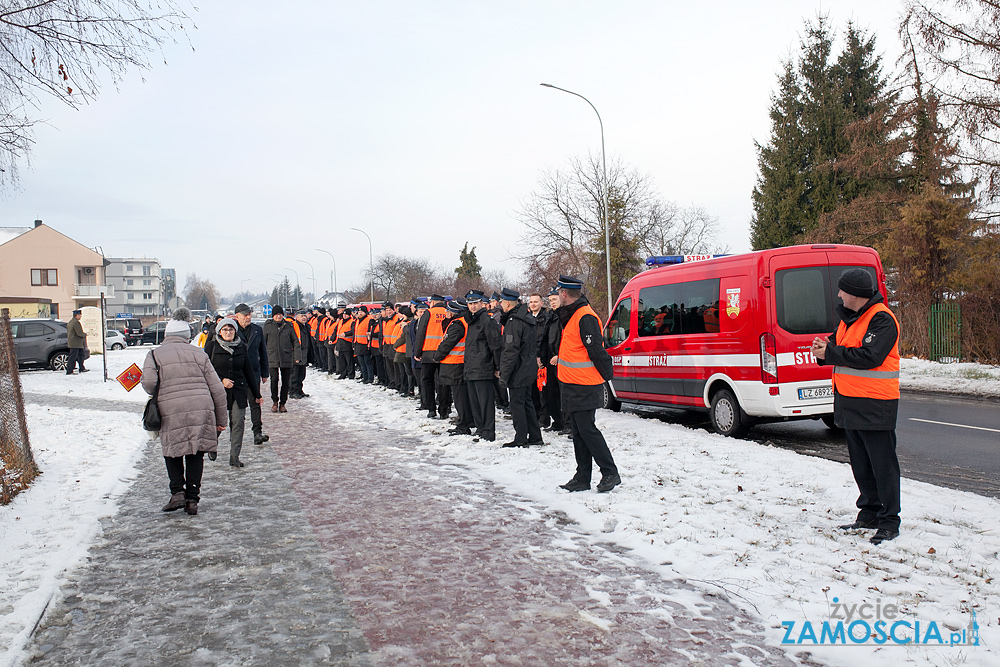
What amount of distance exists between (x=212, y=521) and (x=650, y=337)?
7130 mm

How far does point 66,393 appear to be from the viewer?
18.8 m

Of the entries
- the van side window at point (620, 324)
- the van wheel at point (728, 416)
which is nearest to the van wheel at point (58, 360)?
the van side window at point (620, 324)

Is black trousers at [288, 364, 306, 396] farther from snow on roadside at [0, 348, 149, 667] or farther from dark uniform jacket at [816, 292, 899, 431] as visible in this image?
dark uniform jacket at [816, 292, 899, 431]

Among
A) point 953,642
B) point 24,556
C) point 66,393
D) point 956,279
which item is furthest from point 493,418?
point 956,279

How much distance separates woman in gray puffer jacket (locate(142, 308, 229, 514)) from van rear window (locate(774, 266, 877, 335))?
656cm

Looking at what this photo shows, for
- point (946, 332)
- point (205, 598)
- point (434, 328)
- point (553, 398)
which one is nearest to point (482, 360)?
point (553, 398)

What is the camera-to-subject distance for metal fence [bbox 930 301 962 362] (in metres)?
20.6

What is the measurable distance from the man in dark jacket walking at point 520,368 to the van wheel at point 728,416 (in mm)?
2457

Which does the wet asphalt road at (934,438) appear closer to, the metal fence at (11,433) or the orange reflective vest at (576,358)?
the orange reflective vest at (576,358)

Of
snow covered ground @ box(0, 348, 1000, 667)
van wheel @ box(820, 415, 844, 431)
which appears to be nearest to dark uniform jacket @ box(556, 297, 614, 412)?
snow covered ground @ box(0, 348, 1000, 667)

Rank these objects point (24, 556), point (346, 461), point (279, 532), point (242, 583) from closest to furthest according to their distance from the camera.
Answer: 1. point (242, 583)
2. point (24, 556)
3. point (279, 532)
4. point (346, 461)

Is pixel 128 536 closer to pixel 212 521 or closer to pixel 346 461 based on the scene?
pixel 212 521

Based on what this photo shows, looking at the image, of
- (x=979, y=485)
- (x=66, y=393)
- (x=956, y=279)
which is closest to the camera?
(x=979, y=485)

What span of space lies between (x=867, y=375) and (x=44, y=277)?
3239 inches
